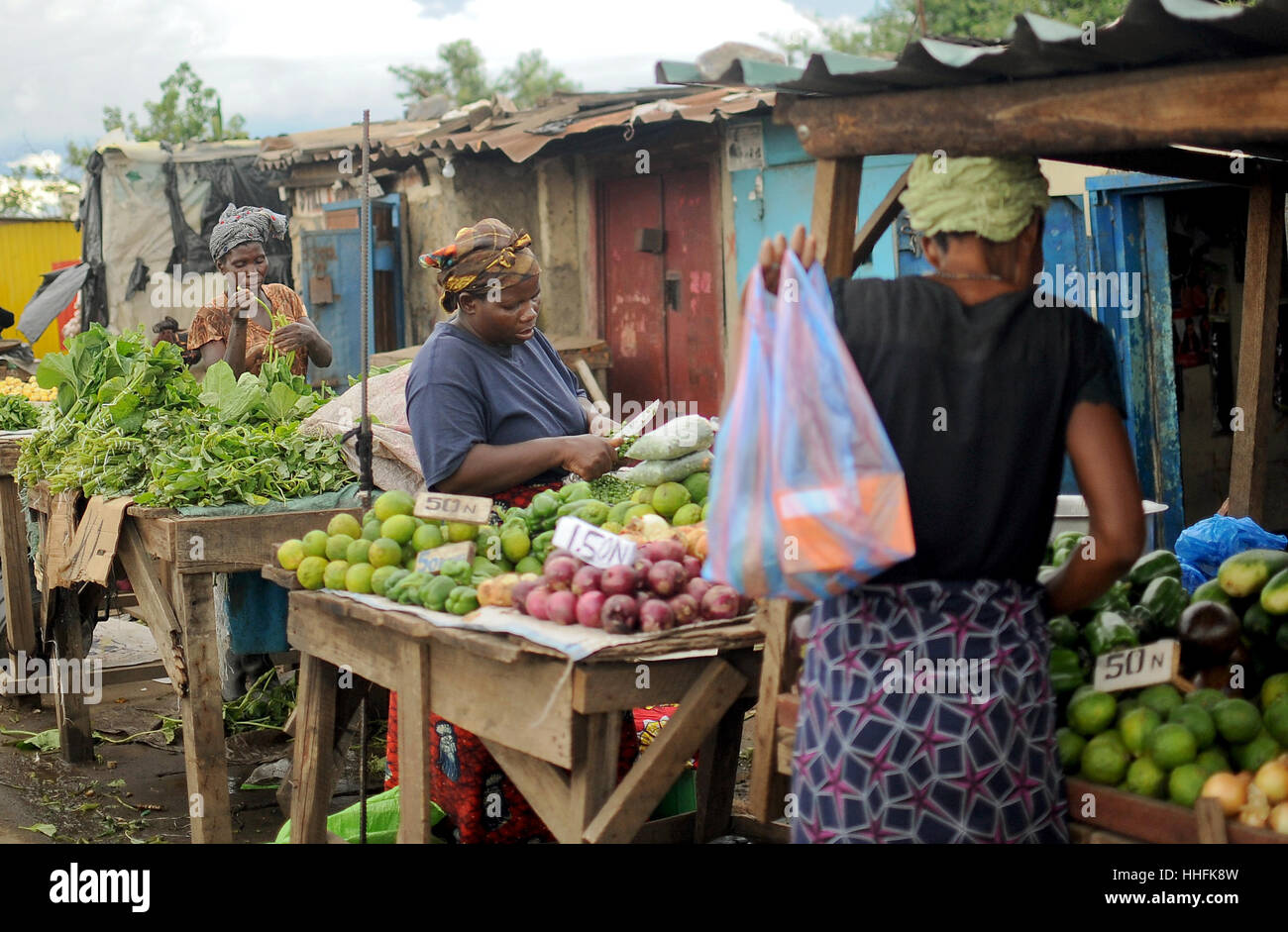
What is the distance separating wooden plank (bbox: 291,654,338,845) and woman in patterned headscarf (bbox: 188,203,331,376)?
2.14m

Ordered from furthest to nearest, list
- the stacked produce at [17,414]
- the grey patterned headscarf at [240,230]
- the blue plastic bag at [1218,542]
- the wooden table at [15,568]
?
the stacked produce at [17,414] → the wooden table at [15,568] → the grey patterned headscarf at [240,230] → the blue plastic bag at [1218,542]

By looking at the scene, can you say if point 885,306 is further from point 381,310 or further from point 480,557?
point 381,310

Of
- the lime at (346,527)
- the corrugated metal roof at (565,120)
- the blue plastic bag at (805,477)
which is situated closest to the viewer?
the blue plastic bag at (805,477)

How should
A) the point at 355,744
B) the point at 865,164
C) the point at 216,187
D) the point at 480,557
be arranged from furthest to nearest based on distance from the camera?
the point at 216,187, the point at 865,164, the point at 355,744, the point at 480,557

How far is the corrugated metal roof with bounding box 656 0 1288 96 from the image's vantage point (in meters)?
1.80

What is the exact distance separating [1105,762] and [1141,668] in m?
0.24

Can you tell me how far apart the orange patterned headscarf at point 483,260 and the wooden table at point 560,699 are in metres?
1.02

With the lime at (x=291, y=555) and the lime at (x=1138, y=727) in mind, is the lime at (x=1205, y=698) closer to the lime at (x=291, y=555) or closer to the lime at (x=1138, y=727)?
the lime at (x=1138, y=727)

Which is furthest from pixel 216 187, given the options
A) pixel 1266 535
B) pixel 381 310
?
pixel 1266 535

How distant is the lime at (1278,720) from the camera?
2.27 m

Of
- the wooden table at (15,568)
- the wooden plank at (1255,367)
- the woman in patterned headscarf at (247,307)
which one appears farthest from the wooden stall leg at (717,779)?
the wooden table at (15,568)

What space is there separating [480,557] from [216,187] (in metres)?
11.0

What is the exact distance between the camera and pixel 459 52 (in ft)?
101

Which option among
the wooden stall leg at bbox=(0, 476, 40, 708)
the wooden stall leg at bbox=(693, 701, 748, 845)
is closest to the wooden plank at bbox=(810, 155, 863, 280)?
the wooden stall leg at bbox=(693, 701, 748, 845)
